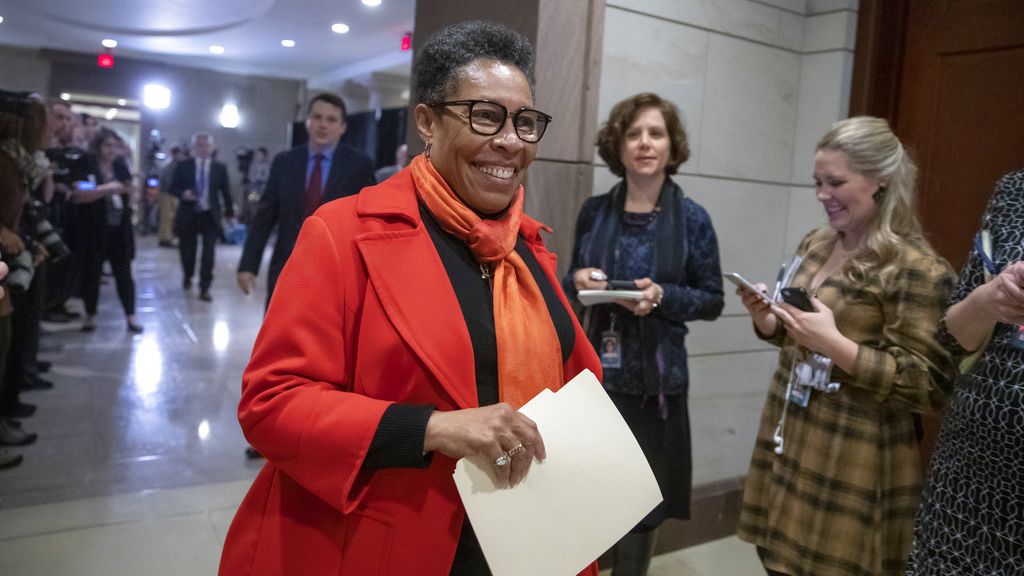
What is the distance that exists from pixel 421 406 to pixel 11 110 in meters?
4.15

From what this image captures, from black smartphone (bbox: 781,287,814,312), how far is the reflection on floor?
1727 millimetres

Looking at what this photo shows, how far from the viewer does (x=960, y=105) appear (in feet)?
10.9

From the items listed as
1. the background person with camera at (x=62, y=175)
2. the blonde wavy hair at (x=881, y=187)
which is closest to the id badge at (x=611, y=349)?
the blonde wavy hair at (x=881, y=187)

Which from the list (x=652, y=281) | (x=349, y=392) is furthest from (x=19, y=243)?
(x=349, y=392)

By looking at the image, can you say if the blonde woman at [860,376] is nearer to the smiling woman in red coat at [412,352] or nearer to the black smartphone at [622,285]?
the black smartphone at [622,285]

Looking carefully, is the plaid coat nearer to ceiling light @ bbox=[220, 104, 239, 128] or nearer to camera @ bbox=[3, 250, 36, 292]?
camera @ bbox=[3, 250, 36, 292]

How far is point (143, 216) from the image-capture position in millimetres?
17547

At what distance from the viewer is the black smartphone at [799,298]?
218 centimetres

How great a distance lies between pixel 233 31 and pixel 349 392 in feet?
46.8

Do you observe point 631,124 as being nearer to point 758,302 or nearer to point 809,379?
point 758,302

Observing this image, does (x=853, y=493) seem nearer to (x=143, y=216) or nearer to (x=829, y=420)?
(x=829, y=420)

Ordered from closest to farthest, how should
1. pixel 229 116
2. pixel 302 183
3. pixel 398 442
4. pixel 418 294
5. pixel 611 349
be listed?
pixel 398 442 → pixel 418 294 → pixel 611 349 → pixel 302 183 → pixel 229 116

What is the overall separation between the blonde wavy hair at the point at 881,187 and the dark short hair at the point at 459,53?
4.09 feet

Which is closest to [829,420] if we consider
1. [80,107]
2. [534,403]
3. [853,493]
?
[853,493]
